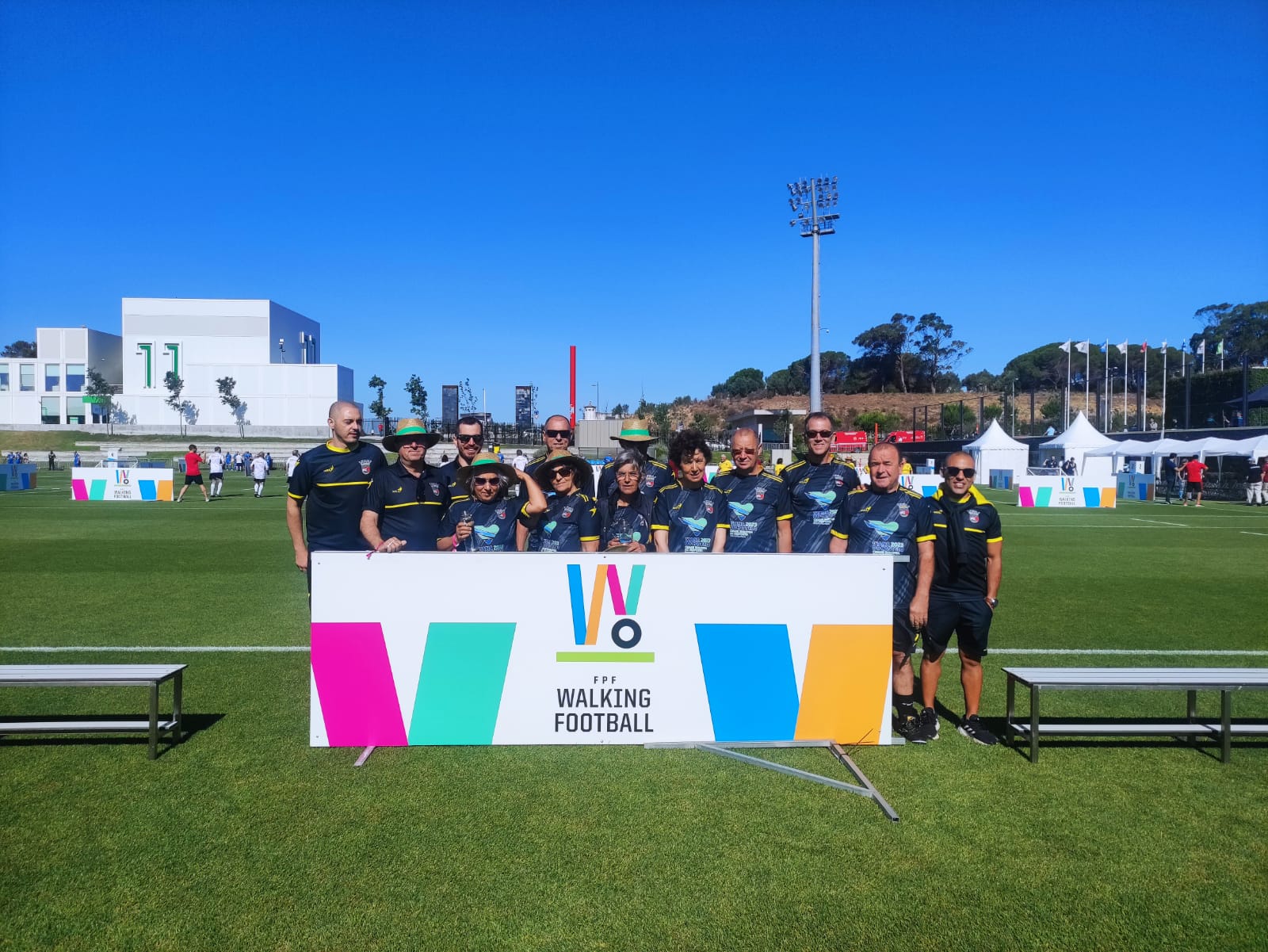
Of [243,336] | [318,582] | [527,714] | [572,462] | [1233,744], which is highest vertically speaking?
[243,336]

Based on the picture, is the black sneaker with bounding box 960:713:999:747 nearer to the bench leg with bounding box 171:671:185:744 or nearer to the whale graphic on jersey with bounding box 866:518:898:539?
the whale graphic on jersey with bounding box 866:518:898:539

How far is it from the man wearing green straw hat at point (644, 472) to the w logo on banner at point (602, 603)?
1.22 m

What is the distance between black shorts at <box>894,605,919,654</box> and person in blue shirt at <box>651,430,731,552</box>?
1.20m

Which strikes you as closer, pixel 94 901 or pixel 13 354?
pixel 94 901

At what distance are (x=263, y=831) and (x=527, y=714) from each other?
4.83 ft

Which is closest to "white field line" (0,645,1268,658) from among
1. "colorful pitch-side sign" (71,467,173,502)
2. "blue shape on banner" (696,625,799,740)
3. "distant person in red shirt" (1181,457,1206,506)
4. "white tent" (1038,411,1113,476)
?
"blue shape on banner" (696,625,799,740)

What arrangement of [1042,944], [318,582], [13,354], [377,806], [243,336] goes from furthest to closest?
[13,354]
[243,336]
[318,582]
[377,806]
[1042,944]

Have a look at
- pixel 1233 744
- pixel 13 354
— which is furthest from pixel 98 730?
pixel 13 354

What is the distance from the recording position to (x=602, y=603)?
15.6 ft

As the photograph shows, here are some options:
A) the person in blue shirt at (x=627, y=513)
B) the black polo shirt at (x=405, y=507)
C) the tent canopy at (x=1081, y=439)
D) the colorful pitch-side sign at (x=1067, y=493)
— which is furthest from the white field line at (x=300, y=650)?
the tent canopy at (x=1081, y=439)

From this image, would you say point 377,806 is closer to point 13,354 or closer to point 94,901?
point 94,901

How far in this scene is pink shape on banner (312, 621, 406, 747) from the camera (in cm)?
476

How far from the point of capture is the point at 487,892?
134 inches

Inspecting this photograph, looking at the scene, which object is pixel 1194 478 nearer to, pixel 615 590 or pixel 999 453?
pixel 999 453
